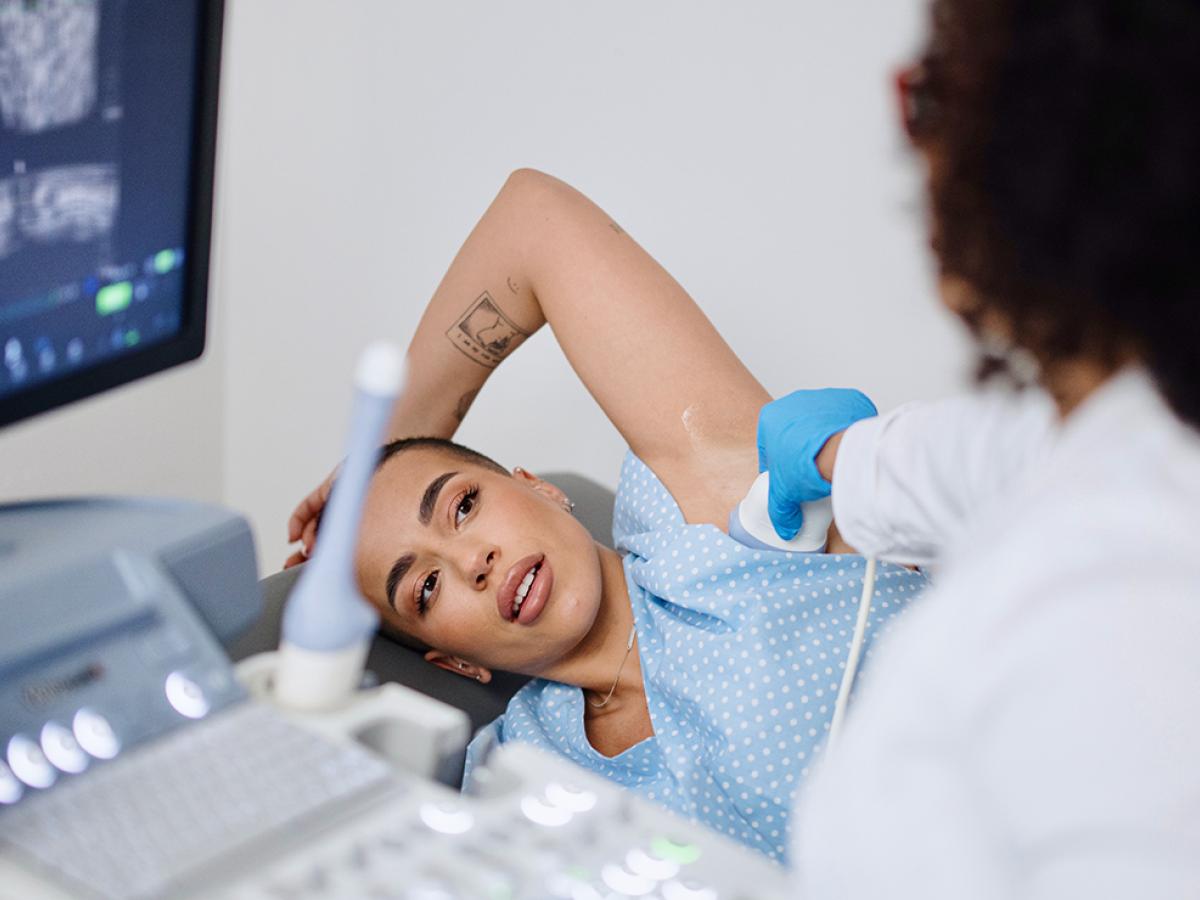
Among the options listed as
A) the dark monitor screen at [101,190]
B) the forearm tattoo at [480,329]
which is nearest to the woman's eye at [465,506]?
the forearm tattoo at [480,329]

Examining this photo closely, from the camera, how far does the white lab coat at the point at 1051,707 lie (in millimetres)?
537

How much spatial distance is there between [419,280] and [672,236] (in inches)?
18.0

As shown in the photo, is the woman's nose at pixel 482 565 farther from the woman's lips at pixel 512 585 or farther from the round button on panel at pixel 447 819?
the round button on panel at pixel 447 819

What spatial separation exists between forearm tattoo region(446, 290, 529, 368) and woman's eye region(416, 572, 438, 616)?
11.6 inches

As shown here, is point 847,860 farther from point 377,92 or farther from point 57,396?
point 377,92

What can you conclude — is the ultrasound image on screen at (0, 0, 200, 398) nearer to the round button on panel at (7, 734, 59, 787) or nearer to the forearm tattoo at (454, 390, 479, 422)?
the round button on panel at (7, 734, 59, 787)

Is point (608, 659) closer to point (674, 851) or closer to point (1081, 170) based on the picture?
point (674, 851)

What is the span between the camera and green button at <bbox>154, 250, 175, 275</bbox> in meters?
0.88

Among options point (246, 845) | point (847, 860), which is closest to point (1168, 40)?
point (847, 860)

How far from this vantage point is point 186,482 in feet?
8.03

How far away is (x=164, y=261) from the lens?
0.89 m

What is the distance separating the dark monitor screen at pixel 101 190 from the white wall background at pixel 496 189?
867mm

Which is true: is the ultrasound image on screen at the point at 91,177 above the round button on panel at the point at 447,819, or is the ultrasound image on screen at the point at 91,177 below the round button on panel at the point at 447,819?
above

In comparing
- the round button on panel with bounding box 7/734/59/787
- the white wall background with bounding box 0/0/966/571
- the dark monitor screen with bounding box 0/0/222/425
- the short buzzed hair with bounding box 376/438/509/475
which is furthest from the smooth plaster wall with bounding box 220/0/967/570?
the round button on panel with bounding box 7/734/59/787
